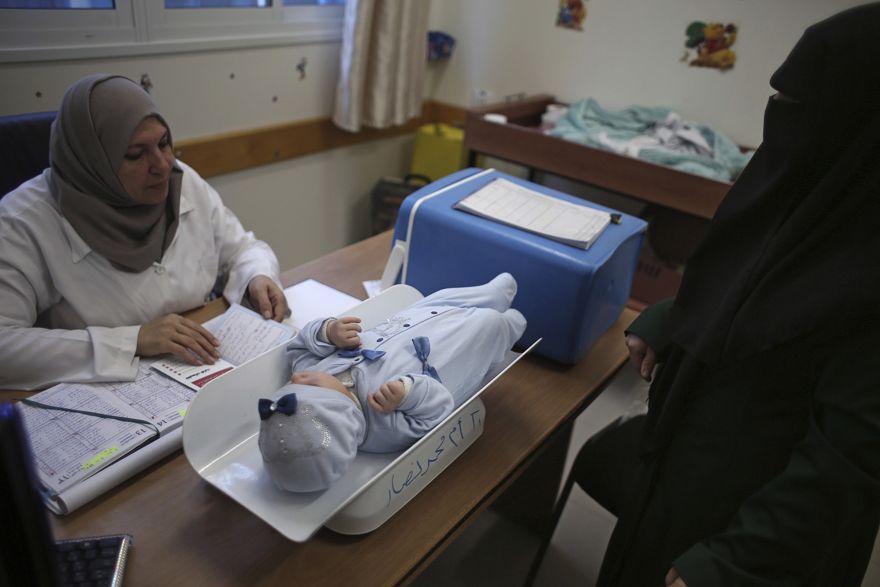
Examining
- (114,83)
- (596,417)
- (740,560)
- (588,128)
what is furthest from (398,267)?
(588,128)

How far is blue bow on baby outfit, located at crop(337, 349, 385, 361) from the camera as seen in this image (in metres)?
1.02

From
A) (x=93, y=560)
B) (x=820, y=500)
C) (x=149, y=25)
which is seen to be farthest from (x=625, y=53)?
(x=93, y=560)

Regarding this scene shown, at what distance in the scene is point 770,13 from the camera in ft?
8.48

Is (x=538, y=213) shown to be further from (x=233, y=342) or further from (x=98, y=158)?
(x=98, y=158)

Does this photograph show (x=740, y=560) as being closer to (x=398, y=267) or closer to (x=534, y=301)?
(x=534, y=301)

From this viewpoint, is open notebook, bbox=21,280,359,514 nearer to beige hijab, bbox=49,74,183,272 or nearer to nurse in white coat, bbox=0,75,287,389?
nurse in white coat, bbox=0,75,287,389

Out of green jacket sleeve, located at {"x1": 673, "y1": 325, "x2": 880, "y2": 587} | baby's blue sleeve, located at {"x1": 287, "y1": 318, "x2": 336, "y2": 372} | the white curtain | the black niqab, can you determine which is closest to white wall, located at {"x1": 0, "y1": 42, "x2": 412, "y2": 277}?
the white curtain

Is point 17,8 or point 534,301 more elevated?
point 17,8

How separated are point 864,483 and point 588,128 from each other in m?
2.25

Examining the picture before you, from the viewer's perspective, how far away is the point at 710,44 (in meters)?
2.74

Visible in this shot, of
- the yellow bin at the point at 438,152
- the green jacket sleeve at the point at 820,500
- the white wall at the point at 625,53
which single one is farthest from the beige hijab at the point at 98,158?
the white wall at the point at 625,53

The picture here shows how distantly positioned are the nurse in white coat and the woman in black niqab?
0.90m

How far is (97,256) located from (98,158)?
20cm

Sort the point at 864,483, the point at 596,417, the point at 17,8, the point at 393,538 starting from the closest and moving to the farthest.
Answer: the point at 864,483 < the point at 393,538 < the point at 17,8 < the point at 596,417
